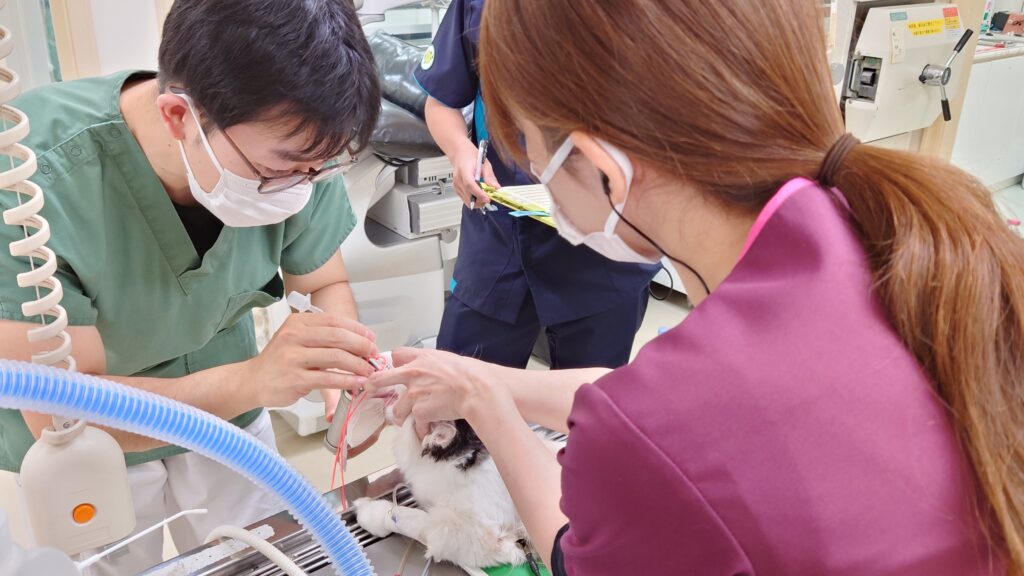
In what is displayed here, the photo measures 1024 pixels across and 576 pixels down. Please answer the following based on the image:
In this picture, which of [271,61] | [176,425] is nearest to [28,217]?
[176,425]

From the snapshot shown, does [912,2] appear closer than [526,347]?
No

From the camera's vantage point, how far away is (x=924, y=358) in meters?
0.60

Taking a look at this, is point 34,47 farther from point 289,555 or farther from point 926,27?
point 926,27

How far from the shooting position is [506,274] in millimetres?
1669

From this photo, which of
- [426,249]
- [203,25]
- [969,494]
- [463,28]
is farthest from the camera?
[426,249]

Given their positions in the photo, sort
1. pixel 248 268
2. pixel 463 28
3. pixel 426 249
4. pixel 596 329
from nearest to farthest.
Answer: pixel 248 268
pixel 463 28
pixel 596 329
pixel 426 249

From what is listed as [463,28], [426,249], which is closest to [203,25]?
[463,28]

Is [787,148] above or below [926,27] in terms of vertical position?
above

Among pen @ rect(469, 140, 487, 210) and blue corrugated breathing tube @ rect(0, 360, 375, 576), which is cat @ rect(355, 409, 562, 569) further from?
pen @ rect(469, 140, 487, 210)

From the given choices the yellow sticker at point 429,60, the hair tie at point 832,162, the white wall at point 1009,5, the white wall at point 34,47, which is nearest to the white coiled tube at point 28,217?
the hair tie at point 832,162

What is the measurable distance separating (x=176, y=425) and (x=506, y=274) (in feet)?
3.45

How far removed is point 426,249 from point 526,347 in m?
0.90

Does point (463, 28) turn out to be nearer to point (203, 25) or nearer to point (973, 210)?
point (203, 25)

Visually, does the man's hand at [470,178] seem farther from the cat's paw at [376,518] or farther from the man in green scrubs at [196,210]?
the cat's paw at [376,518]
